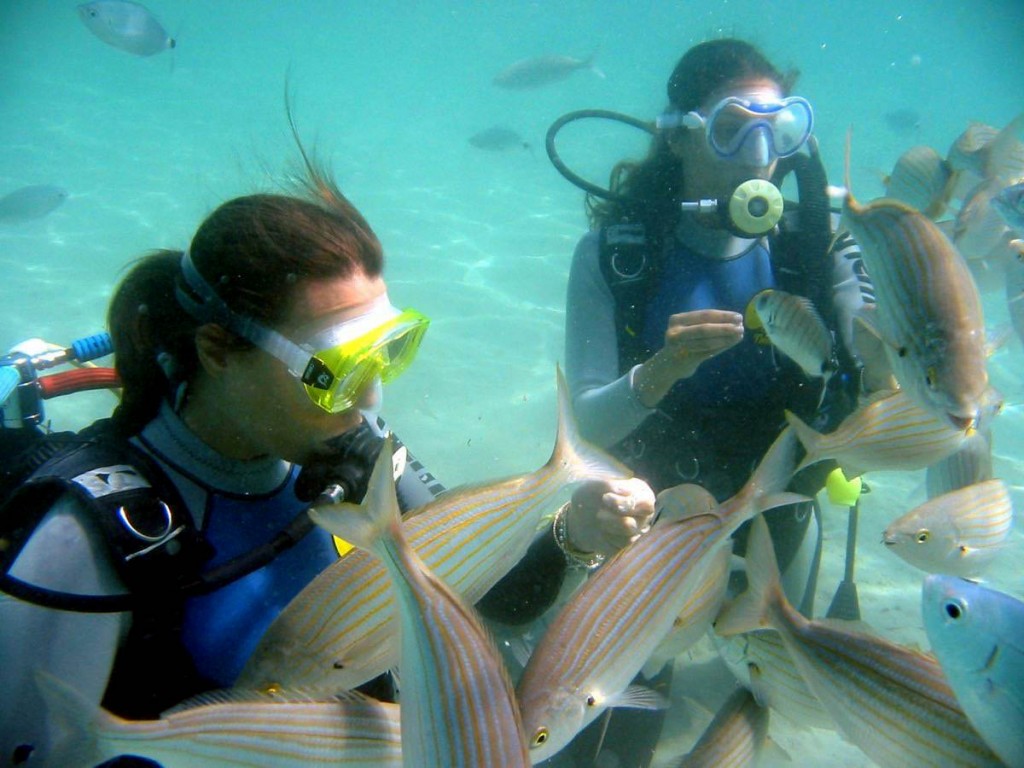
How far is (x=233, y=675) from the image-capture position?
5.71ft

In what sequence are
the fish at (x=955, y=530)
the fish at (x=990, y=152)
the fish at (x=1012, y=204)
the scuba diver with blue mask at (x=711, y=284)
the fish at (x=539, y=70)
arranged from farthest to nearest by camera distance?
the fish at (x=539, y=70) < the scuba diver with blue mask at (x=711, y=284) < the fish at (x=990, y=152) < the fish at (x=1012, y=204) < the fish at (x=955, y=530)

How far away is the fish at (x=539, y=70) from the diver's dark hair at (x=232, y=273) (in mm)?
15320

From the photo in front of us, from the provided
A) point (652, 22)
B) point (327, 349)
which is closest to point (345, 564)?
point (327, 349)

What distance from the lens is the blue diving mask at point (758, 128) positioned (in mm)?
3176

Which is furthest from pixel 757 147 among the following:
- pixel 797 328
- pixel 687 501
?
pixel 687 501

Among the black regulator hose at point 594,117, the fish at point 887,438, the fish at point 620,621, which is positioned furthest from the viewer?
the black regulator hose at point 594,117

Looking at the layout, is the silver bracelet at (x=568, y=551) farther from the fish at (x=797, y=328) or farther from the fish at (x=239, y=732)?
the fish at (x=239, y=732)

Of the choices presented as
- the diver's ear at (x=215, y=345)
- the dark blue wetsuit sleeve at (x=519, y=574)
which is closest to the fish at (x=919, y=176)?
the dark blue wetsuit sleeve at (x=519, y=574)

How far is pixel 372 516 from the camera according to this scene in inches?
39.1

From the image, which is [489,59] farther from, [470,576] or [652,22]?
[470,576]

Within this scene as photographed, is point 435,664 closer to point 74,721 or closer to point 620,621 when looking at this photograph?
point 620,621

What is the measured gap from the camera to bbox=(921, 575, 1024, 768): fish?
2.77ft

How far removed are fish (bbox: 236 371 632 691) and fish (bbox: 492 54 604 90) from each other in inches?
631

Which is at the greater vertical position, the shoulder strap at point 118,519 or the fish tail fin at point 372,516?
the fish tail fin at point 372,516
